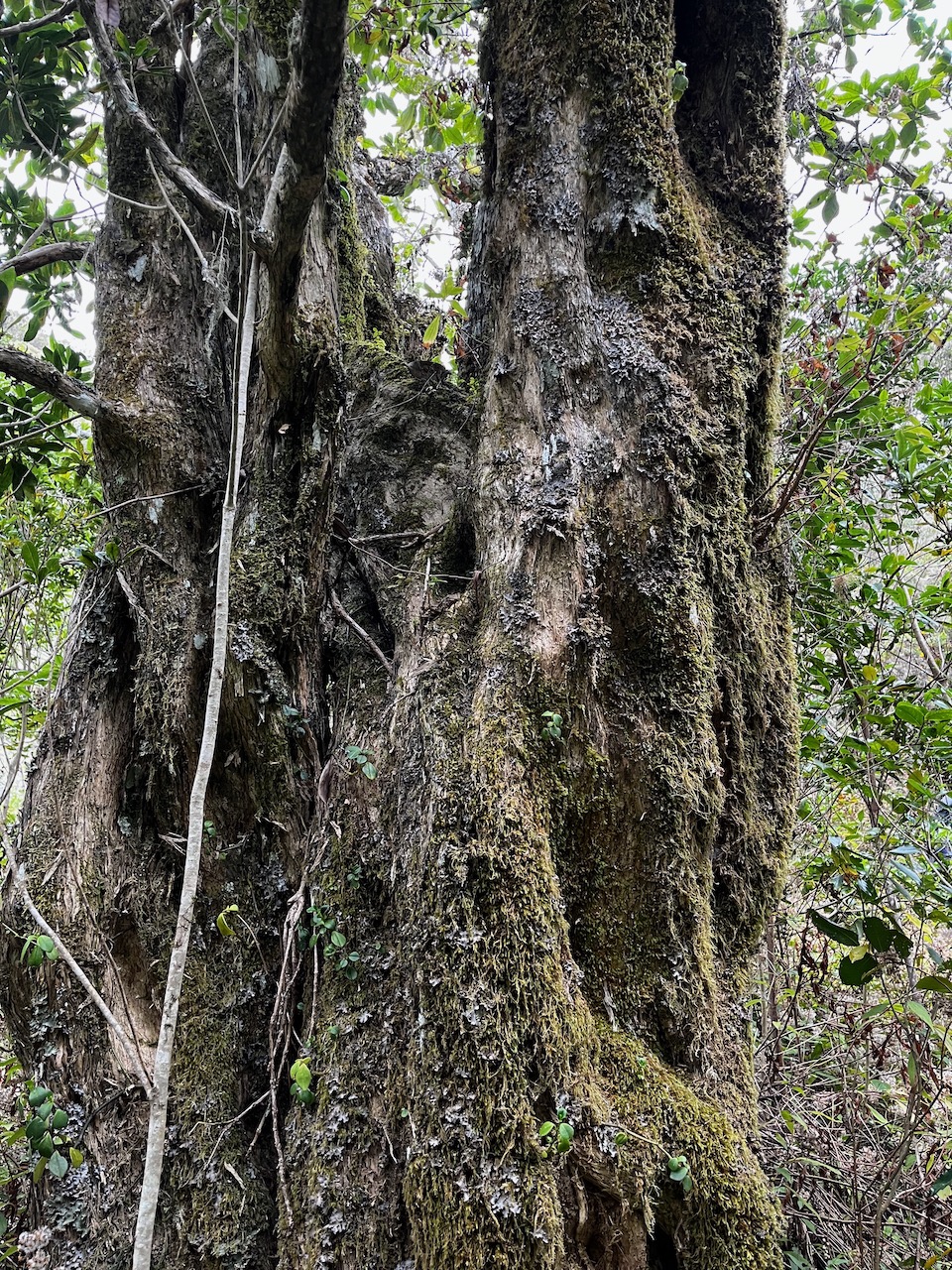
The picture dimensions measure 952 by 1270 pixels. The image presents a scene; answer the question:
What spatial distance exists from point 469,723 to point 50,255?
2.07m

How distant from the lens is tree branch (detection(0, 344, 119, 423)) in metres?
1.77

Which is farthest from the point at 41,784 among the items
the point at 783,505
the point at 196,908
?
the point at 783,505

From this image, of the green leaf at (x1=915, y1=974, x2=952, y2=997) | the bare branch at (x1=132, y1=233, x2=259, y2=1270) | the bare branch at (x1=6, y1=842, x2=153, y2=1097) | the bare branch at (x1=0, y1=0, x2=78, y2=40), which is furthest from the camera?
the bare branch at (x1=0, y1=0, x2=78, y2=40)

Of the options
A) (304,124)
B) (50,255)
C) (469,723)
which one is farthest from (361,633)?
(50,255)

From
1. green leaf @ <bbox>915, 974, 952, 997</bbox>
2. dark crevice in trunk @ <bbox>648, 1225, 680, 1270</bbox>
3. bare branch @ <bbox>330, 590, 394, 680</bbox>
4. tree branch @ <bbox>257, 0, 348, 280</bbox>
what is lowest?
dark crevice in trunk @ <bbox>648, 1225, 680, 1270</bbox>

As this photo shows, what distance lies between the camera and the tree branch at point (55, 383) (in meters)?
1.77

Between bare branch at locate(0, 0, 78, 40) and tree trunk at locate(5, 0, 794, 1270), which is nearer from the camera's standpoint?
tree trunk at locate(5, 0, 794, 1270)

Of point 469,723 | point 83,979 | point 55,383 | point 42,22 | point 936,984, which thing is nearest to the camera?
point 83,979

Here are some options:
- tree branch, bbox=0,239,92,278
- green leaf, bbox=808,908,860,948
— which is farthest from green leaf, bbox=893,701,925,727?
tree branch, bbox=0,239,92,278

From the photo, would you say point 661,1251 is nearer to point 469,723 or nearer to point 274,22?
point 469,723

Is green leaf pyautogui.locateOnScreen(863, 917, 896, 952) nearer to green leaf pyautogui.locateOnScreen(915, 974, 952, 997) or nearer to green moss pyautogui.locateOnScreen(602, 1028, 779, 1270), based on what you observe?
green leaf pyautogui.locateOnScreen(915, 974, 952, 997)

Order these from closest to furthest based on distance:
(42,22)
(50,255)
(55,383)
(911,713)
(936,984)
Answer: (936,984) < (55,383) < (42,22) < (911,713) < (50,255)

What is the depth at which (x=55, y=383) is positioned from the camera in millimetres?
1871

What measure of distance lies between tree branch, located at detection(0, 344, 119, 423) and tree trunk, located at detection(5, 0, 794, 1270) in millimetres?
74
